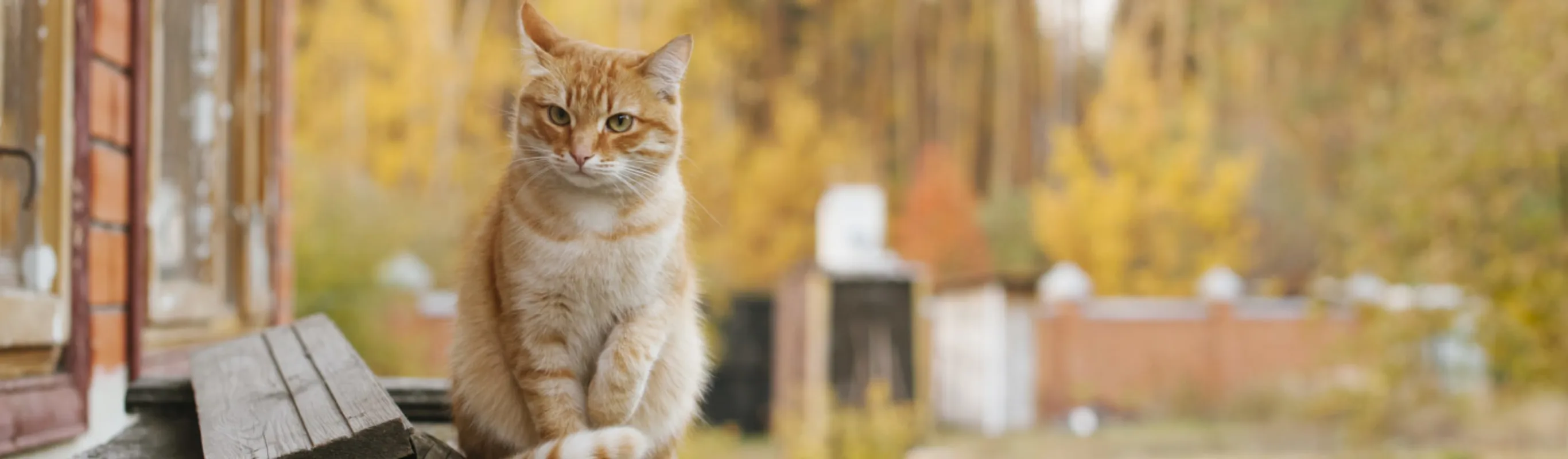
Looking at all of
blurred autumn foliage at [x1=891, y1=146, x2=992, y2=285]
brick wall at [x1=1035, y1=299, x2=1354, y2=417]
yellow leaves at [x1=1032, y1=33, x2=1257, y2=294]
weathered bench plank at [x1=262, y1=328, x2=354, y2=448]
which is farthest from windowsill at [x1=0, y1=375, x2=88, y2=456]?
yellow leaves at [x1=1032, y1=33, x2=1257, y2=294]

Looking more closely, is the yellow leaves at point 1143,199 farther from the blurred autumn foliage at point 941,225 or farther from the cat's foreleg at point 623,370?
the cat's foreleg at point 623,370

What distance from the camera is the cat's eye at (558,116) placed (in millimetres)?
1076

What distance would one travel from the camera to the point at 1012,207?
1190 centimetres

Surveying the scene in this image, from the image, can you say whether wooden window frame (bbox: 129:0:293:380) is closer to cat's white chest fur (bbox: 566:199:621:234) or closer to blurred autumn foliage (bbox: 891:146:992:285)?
cat's white chest fur (bbox: 566:199:621:234)

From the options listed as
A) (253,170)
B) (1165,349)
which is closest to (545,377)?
(253,170)

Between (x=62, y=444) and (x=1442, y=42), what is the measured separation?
34.0 ft

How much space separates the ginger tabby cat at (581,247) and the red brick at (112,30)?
31.7 inches

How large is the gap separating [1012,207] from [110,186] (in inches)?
423

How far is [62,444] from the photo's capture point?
147 cm

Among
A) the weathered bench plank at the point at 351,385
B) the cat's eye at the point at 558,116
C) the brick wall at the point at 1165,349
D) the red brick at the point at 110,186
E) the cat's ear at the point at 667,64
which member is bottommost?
the brick wall at the point at 1165,349

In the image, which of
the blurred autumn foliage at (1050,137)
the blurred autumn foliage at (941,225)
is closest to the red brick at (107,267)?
the blurred autumn foliage at (1050,137)

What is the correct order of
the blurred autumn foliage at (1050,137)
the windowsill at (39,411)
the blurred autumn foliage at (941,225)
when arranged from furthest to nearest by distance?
the blurred autumn foliage at (941,225) < the blurred autumn foliage at (1050,137) < the windowsill at (39,411)

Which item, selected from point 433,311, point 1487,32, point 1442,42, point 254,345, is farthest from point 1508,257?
point 254,345

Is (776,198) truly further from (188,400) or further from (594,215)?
(594,215)
